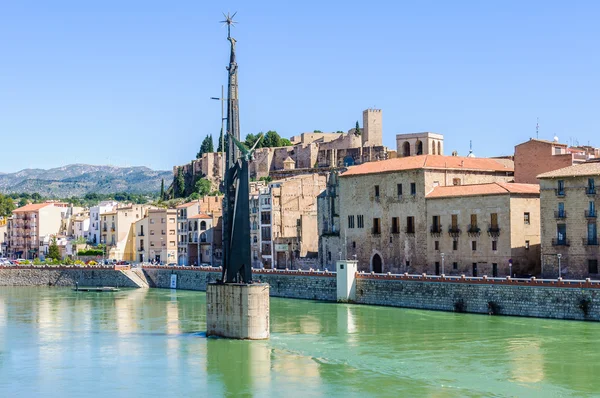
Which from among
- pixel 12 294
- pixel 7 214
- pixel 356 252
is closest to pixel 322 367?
pixel 356 252

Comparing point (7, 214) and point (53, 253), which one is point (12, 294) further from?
point (7, 214)

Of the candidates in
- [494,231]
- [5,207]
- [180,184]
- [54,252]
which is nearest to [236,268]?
[494,231]

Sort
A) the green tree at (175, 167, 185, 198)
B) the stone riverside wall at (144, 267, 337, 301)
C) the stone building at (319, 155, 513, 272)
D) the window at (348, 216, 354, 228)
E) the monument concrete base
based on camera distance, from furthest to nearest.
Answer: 1. the green tree at (175, 167, 185, 198)
2. the window at (348, 216, 354, 228)
3. the stone riverside wall at (144, 267, 337, 301)
4. the stone building at (319, 155, 513, 272)
5. the monument concrete base

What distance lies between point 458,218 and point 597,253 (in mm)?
10257

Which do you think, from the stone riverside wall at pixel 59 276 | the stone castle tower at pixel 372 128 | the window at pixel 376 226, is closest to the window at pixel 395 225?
the window at pixel 376 226

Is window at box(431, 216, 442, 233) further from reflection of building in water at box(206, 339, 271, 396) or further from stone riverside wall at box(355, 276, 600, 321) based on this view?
reflection of building in water at box(206, 339, 271, 396)

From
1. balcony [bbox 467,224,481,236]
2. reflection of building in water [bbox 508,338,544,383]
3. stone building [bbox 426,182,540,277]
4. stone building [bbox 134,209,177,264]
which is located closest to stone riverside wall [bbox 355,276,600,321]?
stone building [bbox 426,182,540,277]

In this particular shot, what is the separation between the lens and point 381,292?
189ft

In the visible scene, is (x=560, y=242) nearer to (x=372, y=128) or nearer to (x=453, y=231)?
(x=453, y=231)

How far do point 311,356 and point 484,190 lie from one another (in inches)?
923

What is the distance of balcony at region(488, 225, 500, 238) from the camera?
183ft

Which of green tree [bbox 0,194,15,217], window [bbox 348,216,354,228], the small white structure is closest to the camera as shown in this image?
the small white structure

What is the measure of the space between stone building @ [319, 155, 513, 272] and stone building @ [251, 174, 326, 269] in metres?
11.2

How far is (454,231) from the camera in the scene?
58469mm
